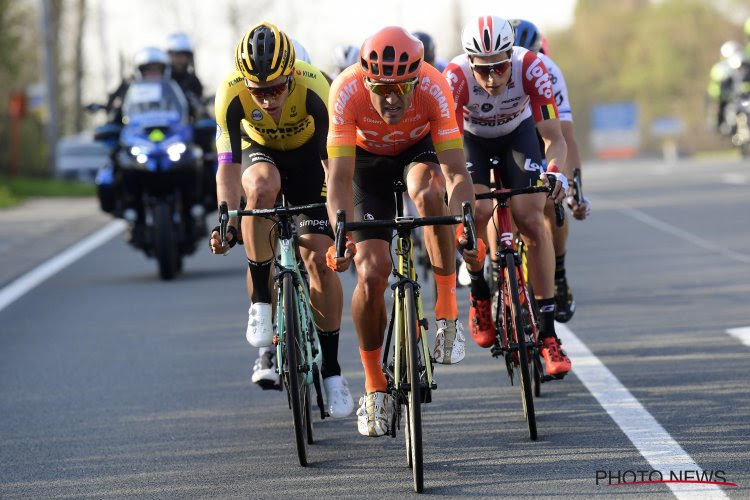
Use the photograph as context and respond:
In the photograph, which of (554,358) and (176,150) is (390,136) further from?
(176,150)

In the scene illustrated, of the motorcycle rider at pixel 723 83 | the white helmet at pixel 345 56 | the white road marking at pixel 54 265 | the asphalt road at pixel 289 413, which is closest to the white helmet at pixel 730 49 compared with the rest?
the motorcycle rider at pixel 723 83

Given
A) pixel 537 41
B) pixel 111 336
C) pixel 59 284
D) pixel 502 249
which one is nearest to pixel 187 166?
pixel 59 284

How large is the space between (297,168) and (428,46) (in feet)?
14.8

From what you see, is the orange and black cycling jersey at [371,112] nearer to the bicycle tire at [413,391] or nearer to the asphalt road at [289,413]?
the bicycle tire at [413,391]

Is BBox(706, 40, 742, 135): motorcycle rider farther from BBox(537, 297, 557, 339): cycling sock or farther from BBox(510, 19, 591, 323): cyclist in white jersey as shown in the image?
BBox(537, 297, 557, 339): cycling sock

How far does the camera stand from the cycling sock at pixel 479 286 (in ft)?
28.6

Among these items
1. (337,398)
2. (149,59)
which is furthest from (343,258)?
(149,59)

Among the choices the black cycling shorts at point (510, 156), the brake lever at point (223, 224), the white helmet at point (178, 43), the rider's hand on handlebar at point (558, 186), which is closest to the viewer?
the brake lever at point (223, 224)

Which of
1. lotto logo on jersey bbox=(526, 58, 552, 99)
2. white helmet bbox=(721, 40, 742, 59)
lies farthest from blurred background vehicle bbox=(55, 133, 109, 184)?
lotto logo on jersey bbox=(526, 58, 552, 99)

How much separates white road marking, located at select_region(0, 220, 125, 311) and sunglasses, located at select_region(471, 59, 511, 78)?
23.0 feet

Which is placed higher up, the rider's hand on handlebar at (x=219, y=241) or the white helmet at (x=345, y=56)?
the white helmet at (x=345, y=56)

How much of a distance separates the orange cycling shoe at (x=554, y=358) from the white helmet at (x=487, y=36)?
59.6 inches

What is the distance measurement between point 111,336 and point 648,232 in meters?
9.98

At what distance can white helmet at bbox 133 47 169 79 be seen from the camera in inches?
624
